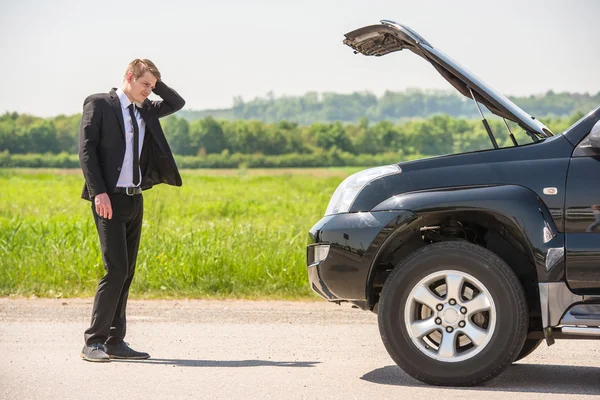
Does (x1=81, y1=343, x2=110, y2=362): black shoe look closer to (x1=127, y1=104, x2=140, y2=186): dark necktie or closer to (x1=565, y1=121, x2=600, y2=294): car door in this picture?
(x1=127, y1=104, x2=140, y2=186): dark necktie

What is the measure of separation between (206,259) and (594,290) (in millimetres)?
6186

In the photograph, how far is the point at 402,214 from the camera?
5.95m

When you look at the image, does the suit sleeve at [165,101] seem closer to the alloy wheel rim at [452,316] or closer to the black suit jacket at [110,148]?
the black suit jacket at [110,148]

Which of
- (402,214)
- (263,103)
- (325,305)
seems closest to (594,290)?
(402,214)

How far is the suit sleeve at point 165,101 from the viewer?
726 centimetres

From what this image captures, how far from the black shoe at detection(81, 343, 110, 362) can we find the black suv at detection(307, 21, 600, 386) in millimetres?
1538

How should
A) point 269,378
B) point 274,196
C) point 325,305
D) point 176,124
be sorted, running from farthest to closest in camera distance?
point 176,124
point 274,196
point 325,305
point 269,378

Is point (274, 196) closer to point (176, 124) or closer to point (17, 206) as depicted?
point (17, 206)

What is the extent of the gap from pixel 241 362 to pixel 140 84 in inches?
76.3

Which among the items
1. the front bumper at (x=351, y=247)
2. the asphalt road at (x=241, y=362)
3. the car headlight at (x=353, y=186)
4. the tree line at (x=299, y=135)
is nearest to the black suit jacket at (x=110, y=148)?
the asphalt road at (x=241, y=362)

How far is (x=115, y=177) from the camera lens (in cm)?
678

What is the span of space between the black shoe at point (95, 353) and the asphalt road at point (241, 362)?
84mm

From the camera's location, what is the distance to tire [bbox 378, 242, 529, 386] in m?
5.72

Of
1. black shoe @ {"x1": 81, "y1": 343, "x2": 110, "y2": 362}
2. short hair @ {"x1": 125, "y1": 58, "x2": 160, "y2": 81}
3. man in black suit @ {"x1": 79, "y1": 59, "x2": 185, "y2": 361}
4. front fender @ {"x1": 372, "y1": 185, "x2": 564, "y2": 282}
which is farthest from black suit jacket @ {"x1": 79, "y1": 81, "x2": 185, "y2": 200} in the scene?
front fender @ {"x1": 372, "y1": 185, "x2": 564, "y2": 282}
